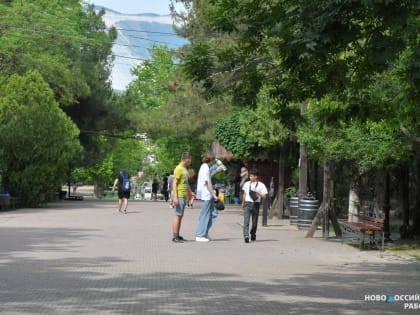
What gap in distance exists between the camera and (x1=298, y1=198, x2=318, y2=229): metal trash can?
25.2 m

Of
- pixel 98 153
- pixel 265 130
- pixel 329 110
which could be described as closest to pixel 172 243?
pixel 329 110

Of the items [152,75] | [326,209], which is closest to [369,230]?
[326,209]

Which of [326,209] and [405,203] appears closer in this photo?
[326,209]

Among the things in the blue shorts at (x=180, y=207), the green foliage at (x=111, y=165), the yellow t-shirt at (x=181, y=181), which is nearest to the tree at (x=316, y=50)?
the blue shorts at (x=180, y=207)

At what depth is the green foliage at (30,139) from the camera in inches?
1496

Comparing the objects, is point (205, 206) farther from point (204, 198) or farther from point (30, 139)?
point (30, 139)

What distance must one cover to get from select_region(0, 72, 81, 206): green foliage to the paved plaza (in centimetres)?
1626

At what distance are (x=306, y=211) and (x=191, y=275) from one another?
493 inches

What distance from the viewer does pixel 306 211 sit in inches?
1000

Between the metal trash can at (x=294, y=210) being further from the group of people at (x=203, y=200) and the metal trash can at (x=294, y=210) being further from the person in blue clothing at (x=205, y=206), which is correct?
the person in blue clothing at (x=205, y=206)

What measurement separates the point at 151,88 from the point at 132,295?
74.4m

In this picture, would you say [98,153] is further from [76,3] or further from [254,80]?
[254,80]

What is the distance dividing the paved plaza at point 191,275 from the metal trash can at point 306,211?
3.05 m

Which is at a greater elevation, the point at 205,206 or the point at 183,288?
the point at 205,206
